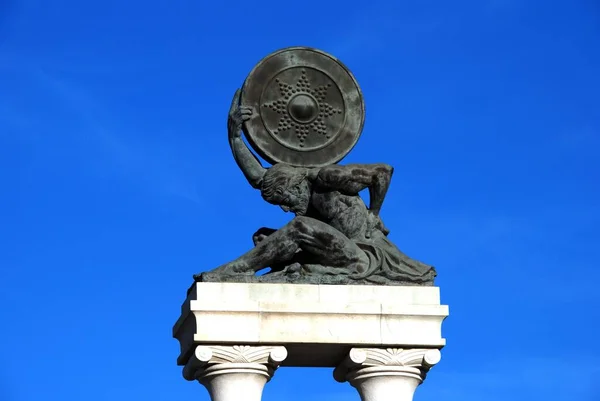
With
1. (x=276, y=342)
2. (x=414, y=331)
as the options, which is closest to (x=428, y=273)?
(x=414, y=331)

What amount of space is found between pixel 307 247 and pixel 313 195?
115cm

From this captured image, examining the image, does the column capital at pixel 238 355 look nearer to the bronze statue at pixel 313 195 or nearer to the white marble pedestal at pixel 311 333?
the white marble pedestal at pixel 311 333

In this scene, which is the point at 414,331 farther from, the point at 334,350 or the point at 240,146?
the point at 240,146

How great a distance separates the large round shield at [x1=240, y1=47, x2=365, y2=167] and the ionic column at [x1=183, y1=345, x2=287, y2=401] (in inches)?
135

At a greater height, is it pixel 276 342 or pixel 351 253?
pixel 351 253

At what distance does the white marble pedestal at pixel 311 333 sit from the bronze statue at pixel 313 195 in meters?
0.30

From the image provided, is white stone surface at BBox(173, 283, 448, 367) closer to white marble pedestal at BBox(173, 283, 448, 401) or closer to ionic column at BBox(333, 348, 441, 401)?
white marble pedestal at BBox(173, 283, 448, 401)

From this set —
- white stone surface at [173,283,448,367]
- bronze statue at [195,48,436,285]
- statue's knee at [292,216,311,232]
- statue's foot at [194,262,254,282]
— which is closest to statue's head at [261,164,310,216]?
bronze statue at [195,48,436,285]

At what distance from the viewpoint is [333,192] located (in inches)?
975

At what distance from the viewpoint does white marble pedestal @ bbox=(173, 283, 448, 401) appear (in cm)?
2309

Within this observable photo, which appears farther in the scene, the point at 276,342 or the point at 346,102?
the point at 346,102

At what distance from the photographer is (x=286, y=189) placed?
2472 centimetres

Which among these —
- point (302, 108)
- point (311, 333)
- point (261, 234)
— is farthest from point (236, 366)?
point (302, 108)

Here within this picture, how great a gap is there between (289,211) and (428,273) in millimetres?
2465
